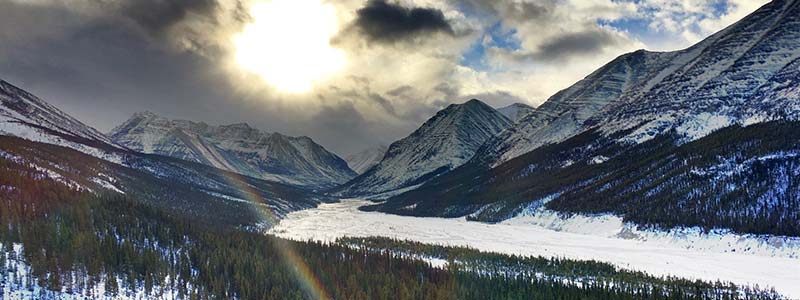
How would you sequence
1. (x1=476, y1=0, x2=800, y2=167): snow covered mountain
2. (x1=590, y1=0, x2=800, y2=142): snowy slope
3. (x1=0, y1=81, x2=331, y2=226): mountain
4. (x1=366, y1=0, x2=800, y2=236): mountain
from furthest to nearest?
(x1=476, y1=0, x2=800, y2=167): snow covered mountain → (x1=590, y1=0, x2=800, y2=142): snowy slope → (x1=0, y1=81, x2=331, y2=226): mountain → (x1=366, y1=0, x2=800, y2=236): mountain

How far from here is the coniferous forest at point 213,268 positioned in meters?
31.5

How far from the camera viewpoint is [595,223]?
323 feet

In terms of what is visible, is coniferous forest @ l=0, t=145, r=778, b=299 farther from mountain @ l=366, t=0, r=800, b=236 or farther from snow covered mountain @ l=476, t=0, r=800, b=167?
snow covered mountain @ l=476, t=0, r=800, b=167

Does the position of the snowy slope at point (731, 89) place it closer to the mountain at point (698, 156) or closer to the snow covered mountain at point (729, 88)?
the snow covered mountain at point (729, 88)

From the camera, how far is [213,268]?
3828cm

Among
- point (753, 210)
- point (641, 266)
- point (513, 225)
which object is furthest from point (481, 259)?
point (513, 225)

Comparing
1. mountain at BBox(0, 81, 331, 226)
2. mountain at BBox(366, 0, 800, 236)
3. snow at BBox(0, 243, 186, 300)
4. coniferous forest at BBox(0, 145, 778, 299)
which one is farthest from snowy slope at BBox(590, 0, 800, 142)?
mountain at BBox(0, 81, 331, 226)

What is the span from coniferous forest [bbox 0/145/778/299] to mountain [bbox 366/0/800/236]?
37.5 m

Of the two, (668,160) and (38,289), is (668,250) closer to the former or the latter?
(668,160)

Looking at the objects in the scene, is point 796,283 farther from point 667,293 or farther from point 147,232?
point 147,232

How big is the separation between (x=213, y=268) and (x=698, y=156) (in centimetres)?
10665

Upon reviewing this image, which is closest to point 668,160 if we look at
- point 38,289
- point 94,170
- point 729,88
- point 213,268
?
point 729,88

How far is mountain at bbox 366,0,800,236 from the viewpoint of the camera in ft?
256

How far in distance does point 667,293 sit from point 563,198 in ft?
292
